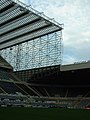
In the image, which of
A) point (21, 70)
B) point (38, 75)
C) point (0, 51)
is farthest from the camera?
point (0, 51)

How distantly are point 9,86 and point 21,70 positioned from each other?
11.6 meters

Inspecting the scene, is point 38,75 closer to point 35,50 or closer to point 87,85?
point 35,50

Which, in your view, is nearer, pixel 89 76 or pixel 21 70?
pixel 89 76

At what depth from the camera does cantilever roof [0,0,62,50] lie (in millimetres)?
48938

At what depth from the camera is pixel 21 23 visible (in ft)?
181

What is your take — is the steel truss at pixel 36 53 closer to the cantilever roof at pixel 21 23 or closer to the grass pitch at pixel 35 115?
the cantilever roof at pixel 21 23

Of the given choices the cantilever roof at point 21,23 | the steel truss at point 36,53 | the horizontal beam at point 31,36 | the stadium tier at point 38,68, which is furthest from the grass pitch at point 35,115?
the steel truss at point 36,53

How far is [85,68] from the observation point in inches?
2347

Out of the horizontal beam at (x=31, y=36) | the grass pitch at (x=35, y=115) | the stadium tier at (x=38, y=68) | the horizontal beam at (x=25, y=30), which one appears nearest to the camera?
the grass pitch at (x=35, y=115)

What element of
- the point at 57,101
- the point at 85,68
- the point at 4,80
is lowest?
the point at 57,101

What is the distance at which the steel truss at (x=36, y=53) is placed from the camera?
68.2 metres

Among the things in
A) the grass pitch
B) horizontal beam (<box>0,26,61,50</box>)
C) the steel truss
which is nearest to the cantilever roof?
horizontal beam (<box>0,26,61,50</box>)

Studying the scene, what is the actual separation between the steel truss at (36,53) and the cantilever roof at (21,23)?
4126mm

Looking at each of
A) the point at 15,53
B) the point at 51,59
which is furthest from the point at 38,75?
the point at 15,53
